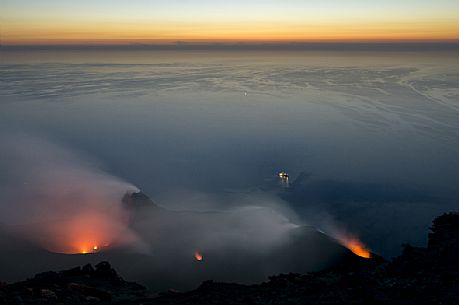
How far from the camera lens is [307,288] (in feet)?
63.4

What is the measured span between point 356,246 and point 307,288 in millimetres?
17799

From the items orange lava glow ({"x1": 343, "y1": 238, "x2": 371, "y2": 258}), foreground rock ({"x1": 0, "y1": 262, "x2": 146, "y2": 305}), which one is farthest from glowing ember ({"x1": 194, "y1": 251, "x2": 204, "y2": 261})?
orange lava glow ({"x1": 343, "y1": 238, "x2": 371, "y2": 258})

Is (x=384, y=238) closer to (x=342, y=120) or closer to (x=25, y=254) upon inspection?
(x=25, y=254)

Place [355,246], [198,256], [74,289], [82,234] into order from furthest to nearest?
1. [355,246]
2. [82,234]
3. [198,256]
4. [74,289]

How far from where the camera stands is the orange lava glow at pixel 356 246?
33347mm

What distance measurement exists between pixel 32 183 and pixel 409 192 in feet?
150

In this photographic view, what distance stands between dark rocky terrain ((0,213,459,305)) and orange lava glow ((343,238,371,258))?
10.3m

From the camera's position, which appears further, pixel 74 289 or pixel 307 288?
pixel 74 289

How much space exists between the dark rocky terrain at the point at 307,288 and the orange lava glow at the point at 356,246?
1031 centimetres

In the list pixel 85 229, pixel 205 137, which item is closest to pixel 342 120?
pixel 205 137

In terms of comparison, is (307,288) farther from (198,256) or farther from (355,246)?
(355,246)

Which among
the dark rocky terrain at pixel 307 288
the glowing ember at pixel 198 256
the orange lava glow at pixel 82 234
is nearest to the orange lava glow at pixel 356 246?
the dark rocky terrain at pixel 307 288

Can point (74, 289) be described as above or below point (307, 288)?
below

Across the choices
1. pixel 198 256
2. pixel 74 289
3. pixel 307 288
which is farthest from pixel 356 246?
pixel 74 289
